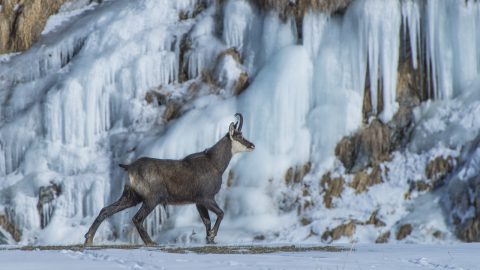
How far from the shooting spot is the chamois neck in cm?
1337

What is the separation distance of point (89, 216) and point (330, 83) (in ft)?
20.3

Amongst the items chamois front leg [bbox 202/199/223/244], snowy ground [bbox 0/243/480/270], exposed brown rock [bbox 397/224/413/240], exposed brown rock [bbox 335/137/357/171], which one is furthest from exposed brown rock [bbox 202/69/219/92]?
snowy ground [bbox 0/243/480/270]

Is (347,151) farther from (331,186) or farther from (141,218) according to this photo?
(141,218)

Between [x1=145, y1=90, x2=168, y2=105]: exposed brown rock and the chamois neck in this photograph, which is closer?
the chamois neck

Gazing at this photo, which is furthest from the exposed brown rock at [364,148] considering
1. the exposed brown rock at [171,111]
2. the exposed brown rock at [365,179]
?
the exposed brown rock at [171,111]

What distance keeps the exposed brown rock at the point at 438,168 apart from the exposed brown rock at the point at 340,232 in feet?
6.49

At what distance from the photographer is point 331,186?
21.0 m

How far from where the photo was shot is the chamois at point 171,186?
12.6 m

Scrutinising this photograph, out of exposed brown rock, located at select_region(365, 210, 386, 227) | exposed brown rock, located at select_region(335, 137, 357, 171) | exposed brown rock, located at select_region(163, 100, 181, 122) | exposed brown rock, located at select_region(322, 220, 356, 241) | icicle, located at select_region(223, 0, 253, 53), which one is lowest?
exposed brown rock, located at select_region(322, 220, 356, 241)

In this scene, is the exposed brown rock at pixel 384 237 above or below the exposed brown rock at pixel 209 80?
below

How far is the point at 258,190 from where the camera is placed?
21.1 m

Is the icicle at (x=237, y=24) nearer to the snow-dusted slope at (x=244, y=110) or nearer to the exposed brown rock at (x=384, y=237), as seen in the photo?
the snow-dusted slope at (x=244, y=110)

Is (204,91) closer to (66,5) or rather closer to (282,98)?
(282,98)

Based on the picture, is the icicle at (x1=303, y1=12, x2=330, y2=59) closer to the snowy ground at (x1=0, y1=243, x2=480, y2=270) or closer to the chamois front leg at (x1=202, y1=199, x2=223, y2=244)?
the chamois front leg at (x1=202, y1=199, x2=223, y2=244)
